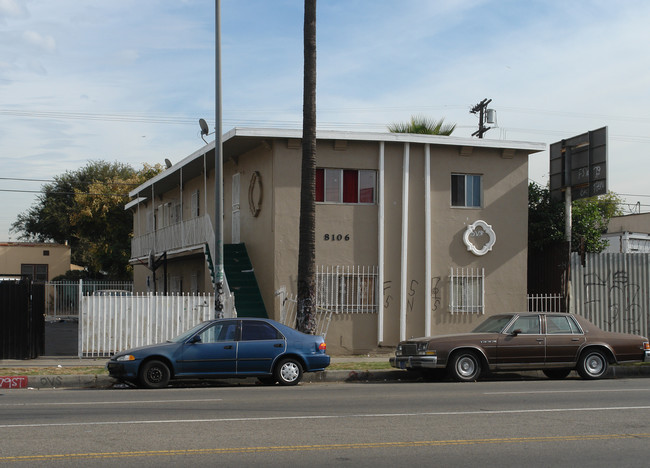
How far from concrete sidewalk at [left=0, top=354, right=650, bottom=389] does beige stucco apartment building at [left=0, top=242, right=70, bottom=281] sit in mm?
34307

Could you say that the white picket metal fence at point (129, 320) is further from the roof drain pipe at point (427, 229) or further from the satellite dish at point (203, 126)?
the roof drain pipe at point (427, 229)

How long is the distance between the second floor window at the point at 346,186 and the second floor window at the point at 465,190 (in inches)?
99.4

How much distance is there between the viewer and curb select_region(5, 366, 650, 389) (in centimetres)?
1519

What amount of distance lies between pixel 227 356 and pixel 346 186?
333 inches

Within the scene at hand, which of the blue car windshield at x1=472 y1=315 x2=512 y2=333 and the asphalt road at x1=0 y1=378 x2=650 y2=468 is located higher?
the blue car windshield at x1=472 y1=315 x2=512 y2=333

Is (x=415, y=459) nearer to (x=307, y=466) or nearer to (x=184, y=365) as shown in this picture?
(x=307, y=466)

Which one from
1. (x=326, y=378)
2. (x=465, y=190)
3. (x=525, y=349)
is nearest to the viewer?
(x=525, y=349)

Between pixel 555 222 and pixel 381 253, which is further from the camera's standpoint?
pixel 555 222

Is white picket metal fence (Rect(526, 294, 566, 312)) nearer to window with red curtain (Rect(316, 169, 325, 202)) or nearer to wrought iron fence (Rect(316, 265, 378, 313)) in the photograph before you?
wrought iron fence (Rect(316, 265, 378, 313))

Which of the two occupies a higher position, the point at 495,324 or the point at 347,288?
the point at 347,288

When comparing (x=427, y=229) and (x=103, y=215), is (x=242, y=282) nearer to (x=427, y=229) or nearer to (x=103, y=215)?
(x=427, y=229)

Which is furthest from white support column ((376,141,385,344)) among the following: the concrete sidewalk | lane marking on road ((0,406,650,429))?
lane marking on road ((0,406,650,429))

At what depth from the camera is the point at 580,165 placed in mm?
23609

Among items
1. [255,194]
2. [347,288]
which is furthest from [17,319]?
[347,288]
